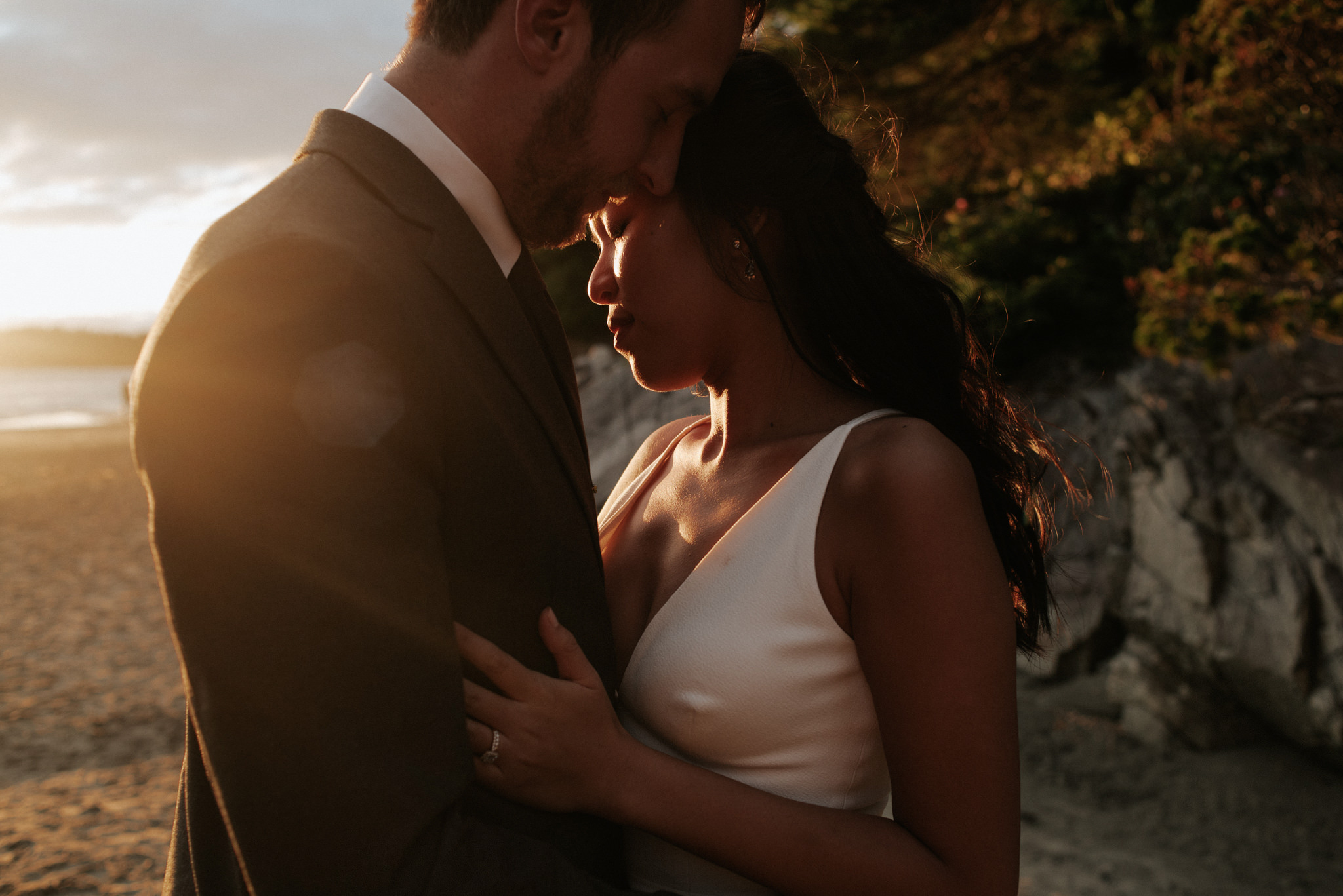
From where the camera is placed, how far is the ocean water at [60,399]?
3538 cm

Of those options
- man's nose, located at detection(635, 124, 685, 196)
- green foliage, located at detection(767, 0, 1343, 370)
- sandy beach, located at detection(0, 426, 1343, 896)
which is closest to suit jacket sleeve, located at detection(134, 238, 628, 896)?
man's nose, located at detection(635, 124, 685, 196)

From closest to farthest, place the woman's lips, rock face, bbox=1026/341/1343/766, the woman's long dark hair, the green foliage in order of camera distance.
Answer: the woman's long dark hair, the woman's lips, rock face, bbox=1026/341/1343/766, the green foliage

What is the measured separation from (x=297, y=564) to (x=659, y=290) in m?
1.24

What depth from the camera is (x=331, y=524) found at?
3.60 ft

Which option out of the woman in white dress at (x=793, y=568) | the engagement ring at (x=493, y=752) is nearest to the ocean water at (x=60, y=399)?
the woman in white dress at (x=793, y=568)

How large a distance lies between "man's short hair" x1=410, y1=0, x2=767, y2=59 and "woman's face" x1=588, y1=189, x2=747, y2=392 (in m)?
0.43

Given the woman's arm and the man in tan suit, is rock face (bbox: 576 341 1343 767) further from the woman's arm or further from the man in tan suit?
the man in tan suit

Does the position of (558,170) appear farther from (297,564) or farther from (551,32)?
(297,564)

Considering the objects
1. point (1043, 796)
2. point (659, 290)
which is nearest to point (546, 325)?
point (659, 290)

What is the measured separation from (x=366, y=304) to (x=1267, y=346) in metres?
6.14

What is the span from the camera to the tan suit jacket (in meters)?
1.09

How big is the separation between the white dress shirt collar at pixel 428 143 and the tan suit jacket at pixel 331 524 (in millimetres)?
174

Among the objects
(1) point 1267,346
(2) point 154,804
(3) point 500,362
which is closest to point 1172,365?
(1) point 1267,346

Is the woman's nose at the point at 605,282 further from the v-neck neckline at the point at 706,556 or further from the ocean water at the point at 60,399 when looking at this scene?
the ocean water at the point at 60,399
